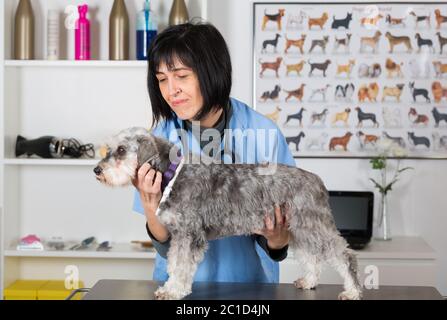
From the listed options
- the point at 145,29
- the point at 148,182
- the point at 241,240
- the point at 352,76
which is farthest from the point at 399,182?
the point at 148,182

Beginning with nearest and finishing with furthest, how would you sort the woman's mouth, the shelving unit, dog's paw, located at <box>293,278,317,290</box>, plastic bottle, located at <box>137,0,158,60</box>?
the woman's mouth
dog's paw, located at <box>293,278,317,290</box>
plastic bottle, located at <box>137,0,158,60</box>
the shelving unit

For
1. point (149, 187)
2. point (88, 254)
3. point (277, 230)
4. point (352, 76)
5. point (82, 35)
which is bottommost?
point (88, 254)

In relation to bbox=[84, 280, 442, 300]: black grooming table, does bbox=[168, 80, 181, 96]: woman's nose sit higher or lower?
higher

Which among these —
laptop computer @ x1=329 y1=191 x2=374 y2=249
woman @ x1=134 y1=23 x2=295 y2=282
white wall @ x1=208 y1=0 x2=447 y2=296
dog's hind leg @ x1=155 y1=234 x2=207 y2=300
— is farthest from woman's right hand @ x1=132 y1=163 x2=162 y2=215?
white wall @ x1=208 y1=0 x2=447 y2=296

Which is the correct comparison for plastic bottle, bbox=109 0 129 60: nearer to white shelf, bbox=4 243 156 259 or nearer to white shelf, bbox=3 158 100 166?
white shelf, bbox=3 158 100 166

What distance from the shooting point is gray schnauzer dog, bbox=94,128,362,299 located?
5.29 feet

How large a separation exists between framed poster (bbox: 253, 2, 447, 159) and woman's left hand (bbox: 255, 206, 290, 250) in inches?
87.9

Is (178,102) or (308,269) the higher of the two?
(178,102)

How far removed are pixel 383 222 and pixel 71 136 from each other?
1742 millimetres

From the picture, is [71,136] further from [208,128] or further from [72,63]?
[208,128]

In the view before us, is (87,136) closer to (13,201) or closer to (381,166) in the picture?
(13,201)

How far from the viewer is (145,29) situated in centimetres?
360

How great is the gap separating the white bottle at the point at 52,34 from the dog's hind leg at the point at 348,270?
96.0 inches

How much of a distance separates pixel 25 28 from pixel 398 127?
2048 mm
